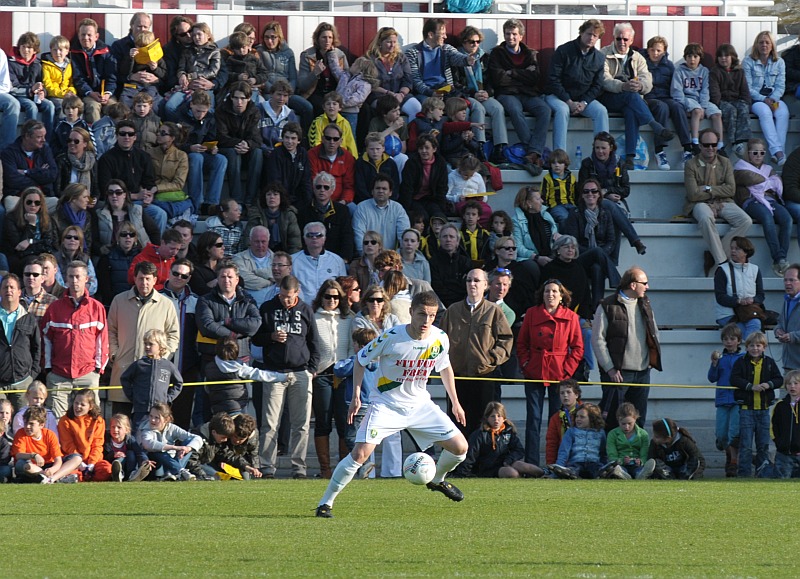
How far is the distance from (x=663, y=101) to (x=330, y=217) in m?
5.96

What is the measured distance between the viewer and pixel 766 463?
48.4 ft

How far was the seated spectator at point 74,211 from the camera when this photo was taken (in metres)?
15.9

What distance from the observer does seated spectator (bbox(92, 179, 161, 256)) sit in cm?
1599

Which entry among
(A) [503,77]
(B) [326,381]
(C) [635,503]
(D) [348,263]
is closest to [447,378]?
(C) [635,503]

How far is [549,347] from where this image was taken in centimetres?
1496

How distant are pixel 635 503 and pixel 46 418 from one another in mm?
5978

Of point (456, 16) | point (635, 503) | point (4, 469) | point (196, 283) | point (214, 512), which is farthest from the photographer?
point (456, 16)

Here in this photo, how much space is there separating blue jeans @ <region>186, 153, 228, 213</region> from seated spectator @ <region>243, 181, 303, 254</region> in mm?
934

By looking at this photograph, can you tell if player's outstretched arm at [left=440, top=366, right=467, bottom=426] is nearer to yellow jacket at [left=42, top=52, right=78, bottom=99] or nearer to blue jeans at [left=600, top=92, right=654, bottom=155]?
yellow jacket at [left=42, top=52, right=78, bottom=99]

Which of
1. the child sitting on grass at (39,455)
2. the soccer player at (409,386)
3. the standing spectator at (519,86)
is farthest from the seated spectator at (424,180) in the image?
the soccer player at (409,386)


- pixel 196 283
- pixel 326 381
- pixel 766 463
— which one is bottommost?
pixel 766 463

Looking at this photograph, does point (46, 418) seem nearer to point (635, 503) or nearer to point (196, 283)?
point (196, 283)

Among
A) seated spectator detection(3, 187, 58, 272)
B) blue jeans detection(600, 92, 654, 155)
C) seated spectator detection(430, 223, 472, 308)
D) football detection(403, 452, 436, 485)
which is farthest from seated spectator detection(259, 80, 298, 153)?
football detection(403, 452, 436, 485)

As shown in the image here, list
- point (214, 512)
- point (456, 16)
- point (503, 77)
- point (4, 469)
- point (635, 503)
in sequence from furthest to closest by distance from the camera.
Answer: point (456, 16)
point (503, 77)
point (4, 469)
point (635, 503)
point (214, 512)
